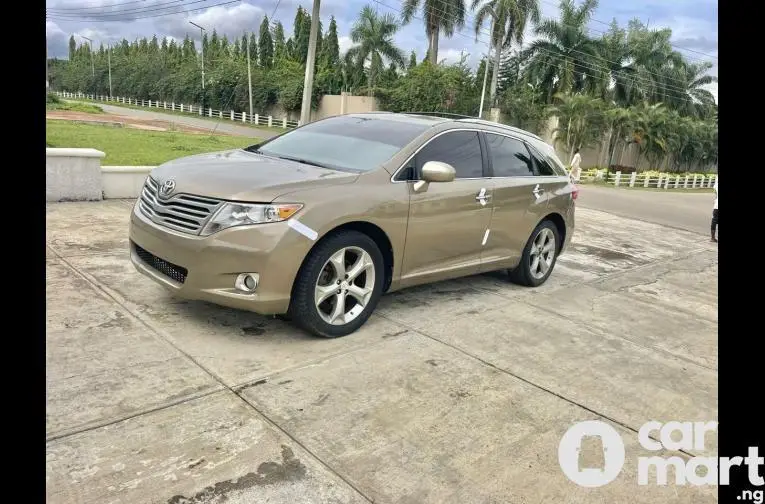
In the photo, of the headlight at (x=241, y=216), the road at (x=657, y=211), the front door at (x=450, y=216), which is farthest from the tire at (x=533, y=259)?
the road at (x=657, y=211)

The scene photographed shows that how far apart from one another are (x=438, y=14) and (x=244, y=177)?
131 ft

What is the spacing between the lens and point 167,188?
4188 millimetres

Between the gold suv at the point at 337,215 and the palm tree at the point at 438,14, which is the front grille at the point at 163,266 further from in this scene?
the palm tree at the point at 438,14

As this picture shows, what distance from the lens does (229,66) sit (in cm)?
6094

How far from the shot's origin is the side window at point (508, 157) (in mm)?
5633

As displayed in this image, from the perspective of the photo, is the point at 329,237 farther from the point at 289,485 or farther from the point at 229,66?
Result: the point at 229,66

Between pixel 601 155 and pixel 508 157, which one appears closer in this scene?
pixel 508 157

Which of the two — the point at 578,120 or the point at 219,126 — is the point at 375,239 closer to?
→ the point at 578,120

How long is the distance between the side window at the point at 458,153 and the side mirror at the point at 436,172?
0.21 metres

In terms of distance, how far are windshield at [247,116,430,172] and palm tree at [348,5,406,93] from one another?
41.9m

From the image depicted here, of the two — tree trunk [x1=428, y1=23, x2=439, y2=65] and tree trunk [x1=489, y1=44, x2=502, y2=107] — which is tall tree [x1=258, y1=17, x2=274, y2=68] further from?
tree trunk [x1=489, y1=44, x2=502, y2=107]

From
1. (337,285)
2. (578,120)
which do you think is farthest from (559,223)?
(578,120)

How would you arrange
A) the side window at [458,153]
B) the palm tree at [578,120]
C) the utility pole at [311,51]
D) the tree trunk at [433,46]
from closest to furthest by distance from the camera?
1. the side window at [458,153]
2. the utility pole at [311,51]
3. the palm tree at [578,120]
4. the tree trunk at [433,46]
